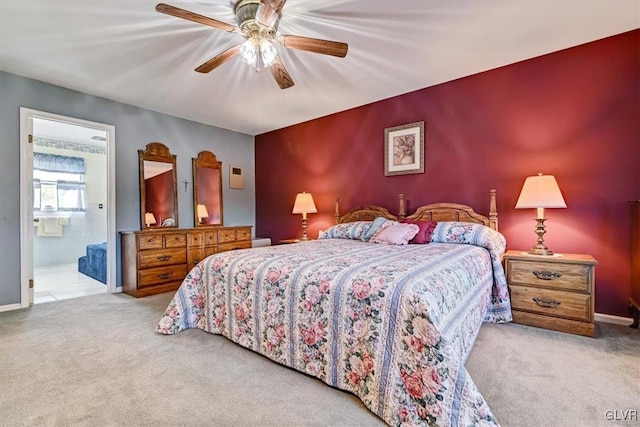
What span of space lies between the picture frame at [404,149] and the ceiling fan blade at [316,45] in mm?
1898

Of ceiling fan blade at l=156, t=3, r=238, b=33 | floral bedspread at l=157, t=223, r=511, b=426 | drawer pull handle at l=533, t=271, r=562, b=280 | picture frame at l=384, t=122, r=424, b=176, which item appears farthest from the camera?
picture frame at l=384, t=122, r=424, b=176

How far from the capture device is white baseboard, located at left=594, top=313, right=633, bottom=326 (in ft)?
8.68

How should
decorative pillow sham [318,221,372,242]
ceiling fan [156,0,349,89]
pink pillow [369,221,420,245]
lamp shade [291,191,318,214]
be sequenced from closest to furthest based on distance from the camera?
ceiling fan [156,0,349,89], pink pillow [369,221,420,245], decorative pillow sham [318,221,372,242], lamp shade [291,191,318,214]

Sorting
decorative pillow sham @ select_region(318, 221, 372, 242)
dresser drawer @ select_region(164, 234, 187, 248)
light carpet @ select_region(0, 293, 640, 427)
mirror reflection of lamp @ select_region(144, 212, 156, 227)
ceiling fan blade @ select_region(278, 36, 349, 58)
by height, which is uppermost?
ceiling fan blade @ select_region(278, 36, 349, 58)

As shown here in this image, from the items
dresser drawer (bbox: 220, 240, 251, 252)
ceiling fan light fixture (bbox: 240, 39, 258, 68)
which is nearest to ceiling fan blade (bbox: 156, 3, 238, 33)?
ceiling fan light fixture (bbox: 240, 39, 258, 68)

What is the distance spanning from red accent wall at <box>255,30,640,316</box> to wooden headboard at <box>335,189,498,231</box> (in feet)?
0.36

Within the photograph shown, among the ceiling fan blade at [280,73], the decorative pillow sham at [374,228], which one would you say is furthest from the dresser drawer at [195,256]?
the ceiling fan blade at [280,73]

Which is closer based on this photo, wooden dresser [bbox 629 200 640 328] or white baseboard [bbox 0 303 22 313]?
wooden dresser [bbox 629 200 640 328]

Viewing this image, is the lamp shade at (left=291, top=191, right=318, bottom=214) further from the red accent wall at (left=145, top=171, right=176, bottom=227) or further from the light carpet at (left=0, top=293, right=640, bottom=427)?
the light carpet at (left=0, top=293, right=640, bottom=427)

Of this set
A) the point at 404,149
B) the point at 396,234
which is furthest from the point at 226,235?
the point at 404,149

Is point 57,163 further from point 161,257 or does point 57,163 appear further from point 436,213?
point 436,213

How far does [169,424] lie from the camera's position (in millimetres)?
1492

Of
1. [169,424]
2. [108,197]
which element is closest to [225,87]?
[108,197]

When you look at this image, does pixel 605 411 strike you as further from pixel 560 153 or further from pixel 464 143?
pixel 464 143
